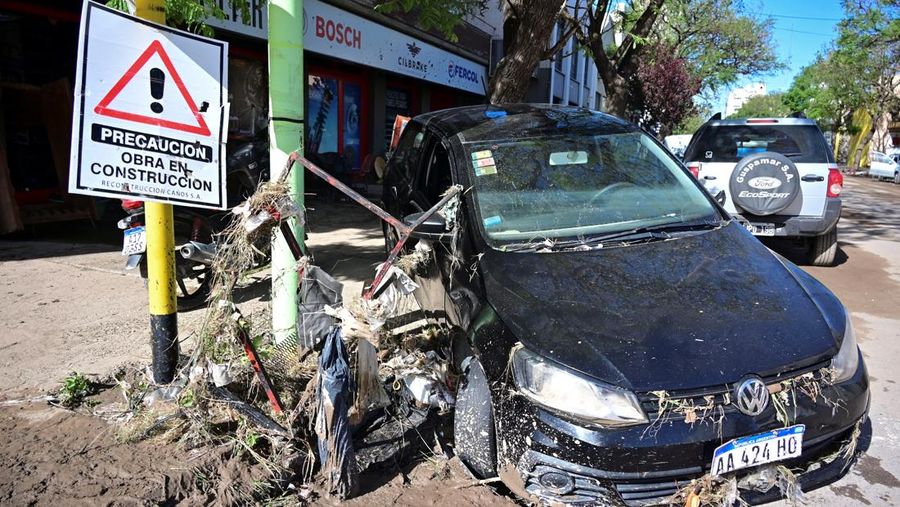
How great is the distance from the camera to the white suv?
6707mm

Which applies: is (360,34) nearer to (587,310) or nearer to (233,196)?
(233,196)

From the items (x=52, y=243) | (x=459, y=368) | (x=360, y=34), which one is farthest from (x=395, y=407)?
(x=360, y=34)

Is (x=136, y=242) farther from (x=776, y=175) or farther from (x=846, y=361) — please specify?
(x=776, y=175)

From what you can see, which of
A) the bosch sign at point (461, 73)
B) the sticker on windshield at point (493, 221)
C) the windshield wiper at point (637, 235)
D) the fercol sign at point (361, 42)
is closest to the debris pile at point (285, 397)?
the sticker on windshield at point (493, 221)

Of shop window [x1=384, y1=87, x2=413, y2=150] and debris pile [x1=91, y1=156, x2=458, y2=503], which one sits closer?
debris pile [x1=91, y1=156, x2=458, y2=503]

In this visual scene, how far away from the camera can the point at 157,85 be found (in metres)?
2.95

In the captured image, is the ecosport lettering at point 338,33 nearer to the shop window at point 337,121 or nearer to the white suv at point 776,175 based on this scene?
→ the shop window at point 337,121

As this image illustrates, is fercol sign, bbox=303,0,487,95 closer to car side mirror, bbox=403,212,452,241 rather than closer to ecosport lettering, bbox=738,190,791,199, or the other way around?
ecosport lettering, bbox=738,190,791,199

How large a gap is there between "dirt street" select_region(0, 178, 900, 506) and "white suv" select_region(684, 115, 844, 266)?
709 mm

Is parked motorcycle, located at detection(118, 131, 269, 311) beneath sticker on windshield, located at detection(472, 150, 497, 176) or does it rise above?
beneath

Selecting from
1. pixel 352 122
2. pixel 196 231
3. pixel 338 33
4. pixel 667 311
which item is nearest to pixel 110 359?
pixel 196 231

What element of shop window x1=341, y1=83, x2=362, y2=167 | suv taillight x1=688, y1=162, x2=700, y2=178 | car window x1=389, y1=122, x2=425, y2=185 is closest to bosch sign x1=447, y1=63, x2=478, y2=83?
shop window x1=341, y1=83, x2=362, y2=167

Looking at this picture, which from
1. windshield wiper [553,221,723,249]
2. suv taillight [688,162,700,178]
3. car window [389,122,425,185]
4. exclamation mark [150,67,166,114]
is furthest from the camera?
suv taillight [688,162,700,178]

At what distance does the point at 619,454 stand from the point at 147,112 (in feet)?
8.60
